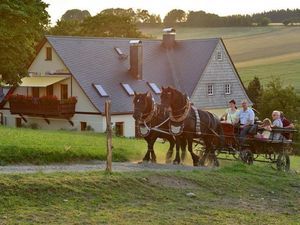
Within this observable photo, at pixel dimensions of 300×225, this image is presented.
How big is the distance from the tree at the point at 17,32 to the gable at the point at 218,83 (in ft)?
48.8

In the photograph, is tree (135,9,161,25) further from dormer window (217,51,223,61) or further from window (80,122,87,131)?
window (80,122,87,131)

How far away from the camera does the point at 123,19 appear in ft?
230

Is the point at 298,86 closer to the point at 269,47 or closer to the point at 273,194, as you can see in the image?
the point at 269,47

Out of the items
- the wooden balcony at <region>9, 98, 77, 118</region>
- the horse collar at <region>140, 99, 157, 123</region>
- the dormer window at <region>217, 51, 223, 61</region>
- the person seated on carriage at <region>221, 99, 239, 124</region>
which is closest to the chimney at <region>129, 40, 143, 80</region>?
the wooden balcony at <region>9, 98, 77, 118</region>

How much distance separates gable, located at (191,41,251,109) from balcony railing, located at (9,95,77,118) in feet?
33.1

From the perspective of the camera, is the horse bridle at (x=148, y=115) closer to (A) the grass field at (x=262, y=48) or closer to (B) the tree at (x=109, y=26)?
(A) the grass field at (x=262, y=48)

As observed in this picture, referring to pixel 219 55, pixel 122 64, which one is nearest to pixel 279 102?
pixel 219 55

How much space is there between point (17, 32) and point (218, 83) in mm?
20015

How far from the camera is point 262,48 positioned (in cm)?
8475

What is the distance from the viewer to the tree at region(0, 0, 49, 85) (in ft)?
127

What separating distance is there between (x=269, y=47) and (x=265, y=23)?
12986 mm

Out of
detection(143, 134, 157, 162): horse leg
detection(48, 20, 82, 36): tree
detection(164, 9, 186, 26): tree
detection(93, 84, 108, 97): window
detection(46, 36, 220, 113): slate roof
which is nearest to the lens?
detection(143, 134, 157, 162): horse leg

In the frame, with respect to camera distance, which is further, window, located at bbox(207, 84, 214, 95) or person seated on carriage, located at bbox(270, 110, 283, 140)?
window, located at bbox(207, 84, 214, 95)

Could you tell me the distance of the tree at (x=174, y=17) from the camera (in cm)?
10494
